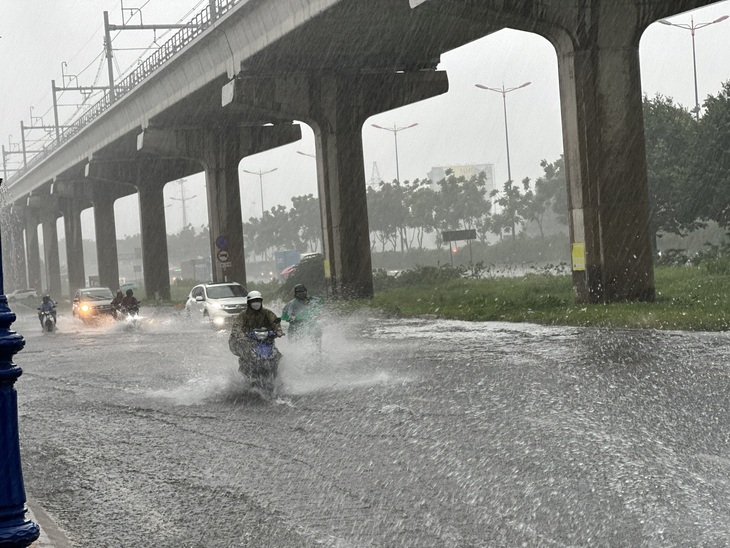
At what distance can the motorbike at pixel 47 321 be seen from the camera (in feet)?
118

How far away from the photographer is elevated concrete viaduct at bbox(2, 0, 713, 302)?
24516mm

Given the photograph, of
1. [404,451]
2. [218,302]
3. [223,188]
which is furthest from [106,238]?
[404,451]

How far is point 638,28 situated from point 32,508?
20637 millimetres

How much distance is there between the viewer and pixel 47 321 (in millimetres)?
35969

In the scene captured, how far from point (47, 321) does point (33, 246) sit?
251ft

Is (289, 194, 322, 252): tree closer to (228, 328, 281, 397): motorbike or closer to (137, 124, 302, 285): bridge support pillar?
(137, 124, 302, 285): bridge support pillar

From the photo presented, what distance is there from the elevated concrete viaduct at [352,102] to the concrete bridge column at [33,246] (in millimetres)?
37650

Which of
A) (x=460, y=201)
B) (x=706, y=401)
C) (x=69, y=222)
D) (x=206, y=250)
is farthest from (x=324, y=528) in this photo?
(x=206, y=250)

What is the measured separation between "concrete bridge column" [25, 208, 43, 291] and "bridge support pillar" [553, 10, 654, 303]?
270 ft

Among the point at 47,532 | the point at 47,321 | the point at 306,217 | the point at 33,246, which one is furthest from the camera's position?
the point at 306,217

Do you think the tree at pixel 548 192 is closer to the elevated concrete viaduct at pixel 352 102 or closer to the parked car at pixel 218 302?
the elevated concrete viaduct at pixel 352 102

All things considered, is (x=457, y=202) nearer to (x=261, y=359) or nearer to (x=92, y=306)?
(x=92, y=306)

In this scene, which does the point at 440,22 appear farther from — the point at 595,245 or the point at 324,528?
the point at 324,528

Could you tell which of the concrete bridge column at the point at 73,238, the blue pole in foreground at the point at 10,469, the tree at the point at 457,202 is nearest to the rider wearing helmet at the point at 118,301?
the blue pole in foreground at the point at 10,469
